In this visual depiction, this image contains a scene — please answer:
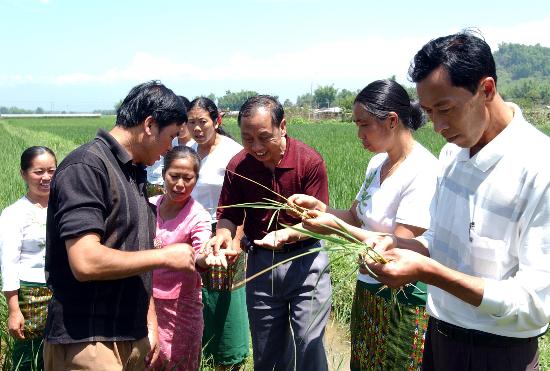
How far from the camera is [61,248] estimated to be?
1.71 metres

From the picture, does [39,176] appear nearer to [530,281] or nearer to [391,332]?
[391,332]

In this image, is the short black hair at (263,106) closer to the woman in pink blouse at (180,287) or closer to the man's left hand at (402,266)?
the woman in pink blouse at (180,287)

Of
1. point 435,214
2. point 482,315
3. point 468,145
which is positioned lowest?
point 482,315

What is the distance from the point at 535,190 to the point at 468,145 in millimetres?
233

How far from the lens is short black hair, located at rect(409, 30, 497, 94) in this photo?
1.46 metres

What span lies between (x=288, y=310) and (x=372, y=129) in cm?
101

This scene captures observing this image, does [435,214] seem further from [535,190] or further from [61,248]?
[61,248]

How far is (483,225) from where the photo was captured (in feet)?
4.87

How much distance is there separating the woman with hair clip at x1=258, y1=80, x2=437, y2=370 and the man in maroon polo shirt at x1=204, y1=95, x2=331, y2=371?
10.7 inches

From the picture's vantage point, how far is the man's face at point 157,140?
189cm

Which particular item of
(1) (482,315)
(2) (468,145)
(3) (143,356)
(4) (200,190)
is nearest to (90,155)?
(3) (143,356)

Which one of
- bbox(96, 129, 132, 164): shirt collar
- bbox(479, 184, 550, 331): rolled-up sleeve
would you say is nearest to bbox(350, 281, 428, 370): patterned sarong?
bbox(479, 184, 550, 331): rolled-up sleeve

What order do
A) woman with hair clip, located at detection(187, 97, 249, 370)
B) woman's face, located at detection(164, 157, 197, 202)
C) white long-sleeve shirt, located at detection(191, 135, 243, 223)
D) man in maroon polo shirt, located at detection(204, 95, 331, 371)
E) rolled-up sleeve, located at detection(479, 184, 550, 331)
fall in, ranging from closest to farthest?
rolled-up sleeve, located at detection(479, 184, 550, 331) → man in maroon polo shirt, located at detection(204, 95, 331, 371) → woman's face, located at detection(164, 157, 197, 202) → woman with hair clip, located at detection(187, 97, 249, 370) → white long-sleeve shirt, located at detection(191, 135, 243, 223)

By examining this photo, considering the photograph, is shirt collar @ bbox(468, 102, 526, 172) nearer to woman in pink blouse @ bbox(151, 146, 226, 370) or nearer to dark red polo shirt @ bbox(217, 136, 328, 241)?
dark red polo shirt @ bbox(217, 136, 328, 241)
